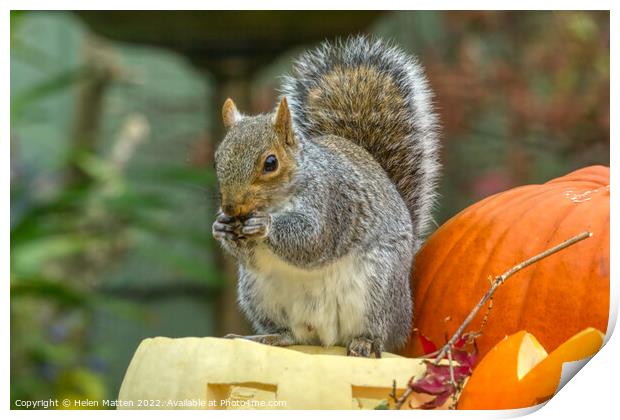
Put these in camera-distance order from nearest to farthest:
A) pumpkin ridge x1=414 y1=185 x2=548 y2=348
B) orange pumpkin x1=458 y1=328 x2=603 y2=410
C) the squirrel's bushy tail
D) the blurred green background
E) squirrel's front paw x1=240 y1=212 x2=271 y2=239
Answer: orange pumpkin x1=458 y1=328 x2=603 y2=410
squirrel's front paw x1=240 y1=212 x2=271 y2=239
pumpkin ridge x1=414 y1=185 x2=548 y2=348
the squirrel's bushy tail
the blurred green background

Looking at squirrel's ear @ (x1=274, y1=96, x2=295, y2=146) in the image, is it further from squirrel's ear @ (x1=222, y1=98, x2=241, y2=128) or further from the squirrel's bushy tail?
the squirrel's bushy tail

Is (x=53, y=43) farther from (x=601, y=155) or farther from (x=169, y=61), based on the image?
(x=601, y=155)

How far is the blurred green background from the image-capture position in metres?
1.90

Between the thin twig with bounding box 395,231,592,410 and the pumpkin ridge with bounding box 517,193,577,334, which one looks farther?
the pumpkin ridge with bounding box 517,193,577,334

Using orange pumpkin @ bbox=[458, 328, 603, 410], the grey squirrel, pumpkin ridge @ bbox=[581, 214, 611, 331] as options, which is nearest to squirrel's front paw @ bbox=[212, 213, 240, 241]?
the grey squirrel

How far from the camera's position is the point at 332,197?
1.29 metres

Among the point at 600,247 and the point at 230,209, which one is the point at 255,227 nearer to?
the point at 230,209

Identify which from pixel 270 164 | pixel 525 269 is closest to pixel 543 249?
pixel 525 269

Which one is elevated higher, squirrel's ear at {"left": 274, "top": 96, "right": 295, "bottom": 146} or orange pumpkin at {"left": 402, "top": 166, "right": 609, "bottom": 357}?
squirrel's ear at {"left": 274, "top": 96, "right": 295, "bottom": 146}

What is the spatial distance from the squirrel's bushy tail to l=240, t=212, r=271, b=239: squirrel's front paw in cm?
30

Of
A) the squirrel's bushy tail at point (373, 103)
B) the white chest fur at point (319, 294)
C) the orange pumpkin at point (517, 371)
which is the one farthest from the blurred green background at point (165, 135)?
the orange pumpkin at point (517, 371)

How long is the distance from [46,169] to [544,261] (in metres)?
1.33

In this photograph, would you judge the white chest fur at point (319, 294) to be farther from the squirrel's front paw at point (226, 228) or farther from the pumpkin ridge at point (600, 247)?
the pumpkin ridge at point (600, 247)

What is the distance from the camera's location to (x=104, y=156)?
238 cm
